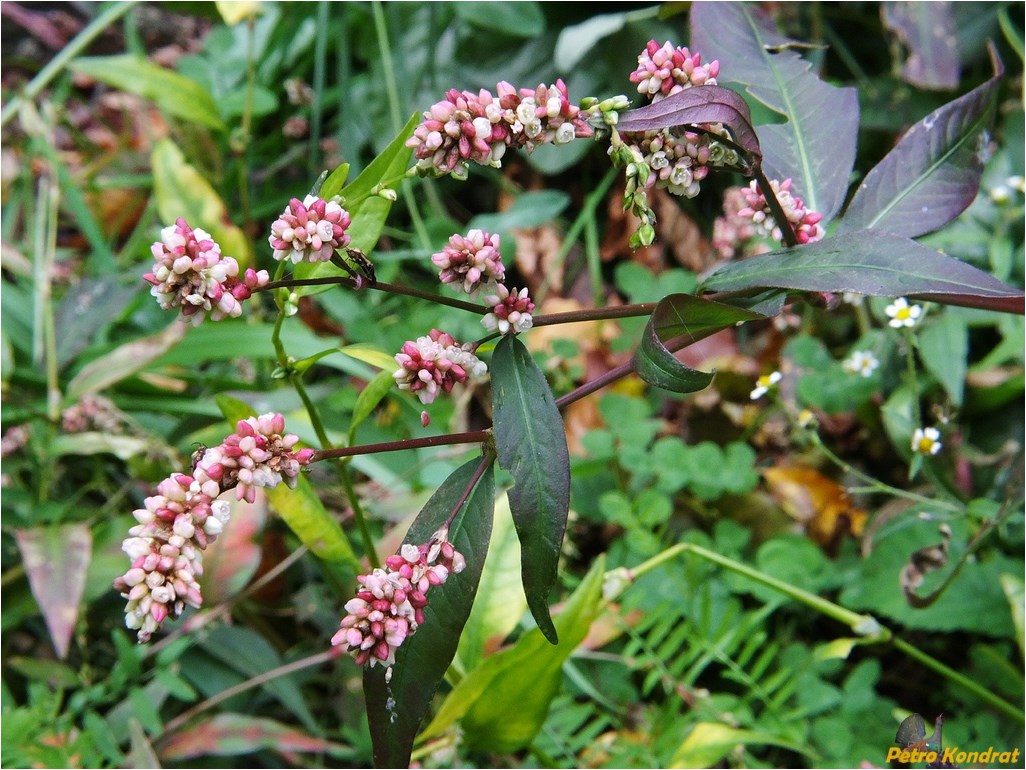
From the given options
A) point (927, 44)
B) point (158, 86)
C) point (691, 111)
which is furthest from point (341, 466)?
point (927, 44)

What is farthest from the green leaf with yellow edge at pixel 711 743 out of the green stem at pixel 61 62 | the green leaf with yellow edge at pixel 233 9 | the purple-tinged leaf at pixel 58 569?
the green stem at pixel 61 62

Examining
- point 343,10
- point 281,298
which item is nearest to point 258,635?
point 281,298

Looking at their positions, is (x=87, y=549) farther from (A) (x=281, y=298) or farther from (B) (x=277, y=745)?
(A) (x=281, y=298)

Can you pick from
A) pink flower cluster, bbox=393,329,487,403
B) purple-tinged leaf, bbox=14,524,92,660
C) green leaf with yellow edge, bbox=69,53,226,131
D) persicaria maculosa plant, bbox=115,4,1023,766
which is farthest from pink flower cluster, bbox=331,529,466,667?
green leaf with yellow edge, bbox=69,53,226,131

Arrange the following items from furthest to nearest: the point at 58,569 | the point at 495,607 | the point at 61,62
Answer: the point at 61,62
the point at 58,569
the point at 495,607

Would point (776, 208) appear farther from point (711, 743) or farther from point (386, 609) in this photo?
point (711, 743)

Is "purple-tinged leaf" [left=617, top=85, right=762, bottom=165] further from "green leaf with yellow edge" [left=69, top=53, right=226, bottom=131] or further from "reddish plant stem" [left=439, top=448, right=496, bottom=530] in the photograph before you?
"green leaf with yellow edge" [left=69, top=53, right=226, bottom=131]

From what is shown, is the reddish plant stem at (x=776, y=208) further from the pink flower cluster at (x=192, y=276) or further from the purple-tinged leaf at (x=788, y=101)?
the pink flower cluster at (x=192, y=276)
